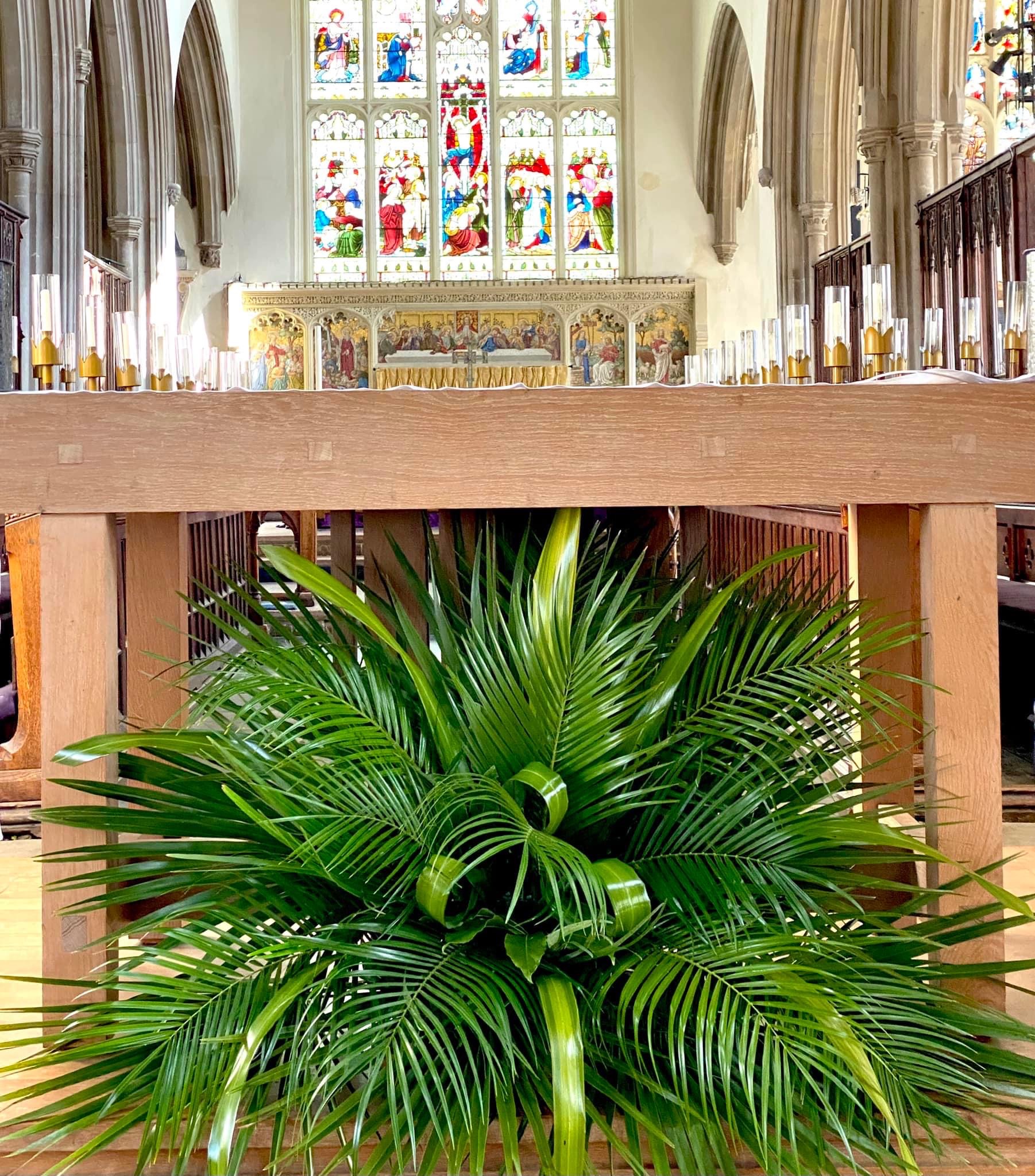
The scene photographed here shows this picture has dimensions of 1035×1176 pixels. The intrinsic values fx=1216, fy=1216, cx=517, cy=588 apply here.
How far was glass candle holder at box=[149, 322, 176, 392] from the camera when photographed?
3.31 m

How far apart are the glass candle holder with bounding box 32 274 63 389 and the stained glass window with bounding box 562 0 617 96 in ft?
47.1

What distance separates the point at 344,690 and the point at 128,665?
731 mm

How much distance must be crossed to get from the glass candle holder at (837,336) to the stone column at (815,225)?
9.38m

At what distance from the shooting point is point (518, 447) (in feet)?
5.08

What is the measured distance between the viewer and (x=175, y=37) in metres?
12.7

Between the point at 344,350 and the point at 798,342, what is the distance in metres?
13.0

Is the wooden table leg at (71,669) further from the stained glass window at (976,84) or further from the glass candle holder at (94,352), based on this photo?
the stained glass window at (976,84)

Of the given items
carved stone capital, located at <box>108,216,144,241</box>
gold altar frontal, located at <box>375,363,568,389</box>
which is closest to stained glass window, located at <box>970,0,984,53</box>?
gold altar frontal, located at <box>375,363,568,389</box>

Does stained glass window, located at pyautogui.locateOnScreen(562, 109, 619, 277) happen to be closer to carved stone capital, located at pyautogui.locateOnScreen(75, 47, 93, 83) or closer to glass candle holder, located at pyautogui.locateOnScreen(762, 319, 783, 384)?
carved stone capital, located at pyautogui.locateOnScreen(75, 47, 93, 83)

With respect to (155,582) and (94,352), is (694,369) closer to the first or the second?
(94,352)

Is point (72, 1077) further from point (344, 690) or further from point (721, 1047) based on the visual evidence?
point (721, 1047)

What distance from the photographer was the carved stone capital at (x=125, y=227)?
11.8 meters

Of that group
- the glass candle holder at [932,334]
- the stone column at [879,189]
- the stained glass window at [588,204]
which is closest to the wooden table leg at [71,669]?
the glass candle holder at [932,334]

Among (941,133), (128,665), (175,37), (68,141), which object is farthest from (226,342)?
(128,665)
